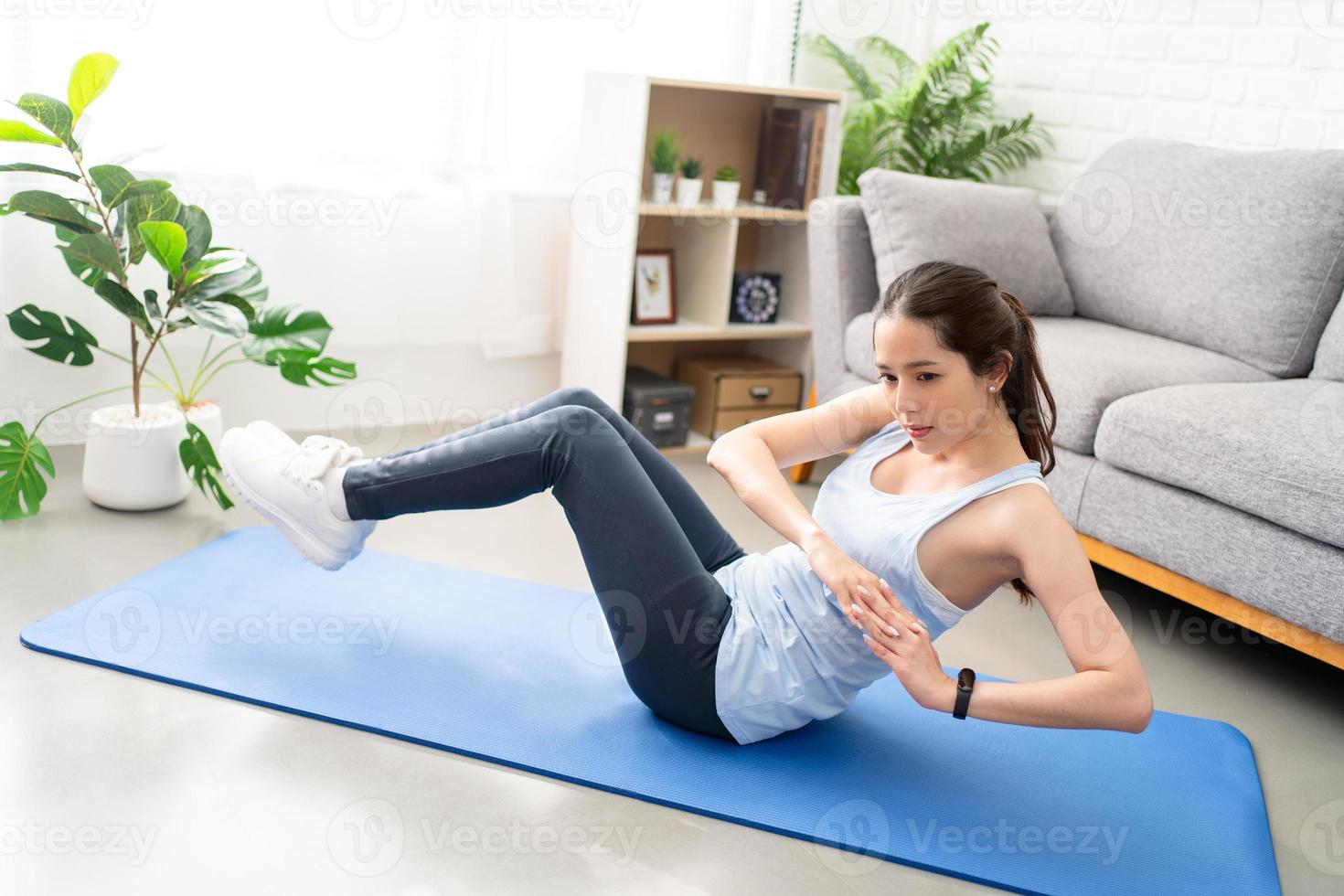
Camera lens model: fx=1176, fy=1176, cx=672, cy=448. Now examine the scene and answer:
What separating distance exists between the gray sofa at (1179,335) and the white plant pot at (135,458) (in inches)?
62.1

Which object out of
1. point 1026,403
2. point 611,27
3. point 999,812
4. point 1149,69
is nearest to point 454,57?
point 611,27

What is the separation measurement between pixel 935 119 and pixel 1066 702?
2504 mm

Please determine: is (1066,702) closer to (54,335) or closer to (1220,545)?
(1220,545)

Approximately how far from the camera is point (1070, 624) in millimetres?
1340

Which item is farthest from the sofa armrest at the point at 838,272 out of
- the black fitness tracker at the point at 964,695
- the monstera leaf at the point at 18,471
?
the monstera leaf at the point at 18,471

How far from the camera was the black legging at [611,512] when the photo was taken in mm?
1618

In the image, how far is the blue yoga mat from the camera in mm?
1626

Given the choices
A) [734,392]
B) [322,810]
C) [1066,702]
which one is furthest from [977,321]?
[734,392]

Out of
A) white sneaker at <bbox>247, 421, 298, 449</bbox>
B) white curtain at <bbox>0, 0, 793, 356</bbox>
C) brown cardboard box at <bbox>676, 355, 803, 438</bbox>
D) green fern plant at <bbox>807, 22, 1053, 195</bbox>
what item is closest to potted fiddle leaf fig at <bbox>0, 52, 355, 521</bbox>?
white curtain at <bbox>0, 0, 793, 356</bbox>

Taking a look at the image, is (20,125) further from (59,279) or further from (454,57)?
(454,57)

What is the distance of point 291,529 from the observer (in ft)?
5.98

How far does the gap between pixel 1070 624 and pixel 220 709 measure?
4.04 feet

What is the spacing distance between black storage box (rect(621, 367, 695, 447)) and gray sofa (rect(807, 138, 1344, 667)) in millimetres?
400

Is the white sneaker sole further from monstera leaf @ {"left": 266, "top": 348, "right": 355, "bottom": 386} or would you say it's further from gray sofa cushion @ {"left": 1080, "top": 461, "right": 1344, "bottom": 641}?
gray sofa cushion @ {"left": 1080, "top": 461, "right": 1344, "bottom": 641}
